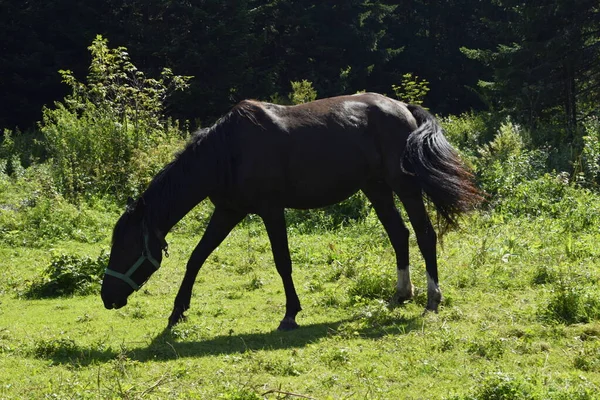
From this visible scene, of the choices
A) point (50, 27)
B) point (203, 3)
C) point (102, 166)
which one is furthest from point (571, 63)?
point (50, 27)

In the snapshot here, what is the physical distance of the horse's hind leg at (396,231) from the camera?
7586mm

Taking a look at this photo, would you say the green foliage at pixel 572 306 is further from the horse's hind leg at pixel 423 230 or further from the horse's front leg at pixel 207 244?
the horse's front leg at pixel 207 244

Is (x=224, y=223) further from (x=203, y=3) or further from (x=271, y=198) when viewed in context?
(x=203, y=3)

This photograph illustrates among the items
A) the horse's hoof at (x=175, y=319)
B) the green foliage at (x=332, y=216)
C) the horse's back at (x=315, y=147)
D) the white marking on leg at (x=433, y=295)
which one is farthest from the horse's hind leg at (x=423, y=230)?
the green foliage at (x=332, y=216)

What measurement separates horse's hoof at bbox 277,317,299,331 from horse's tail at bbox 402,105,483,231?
184 cm

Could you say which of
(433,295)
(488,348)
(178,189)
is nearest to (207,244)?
(178,189)

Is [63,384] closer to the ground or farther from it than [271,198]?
closer to the ground

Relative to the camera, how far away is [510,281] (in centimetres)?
776

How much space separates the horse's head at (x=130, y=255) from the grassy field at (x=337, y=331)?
47 centimetres

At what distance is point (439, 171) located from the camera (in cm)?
712

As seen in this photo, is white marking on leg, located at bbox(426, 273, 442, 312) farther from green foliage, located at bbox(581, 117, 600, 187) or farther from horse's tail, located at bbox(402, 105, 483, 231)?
green foliage, located at bbox(581, 117, 600, 187)

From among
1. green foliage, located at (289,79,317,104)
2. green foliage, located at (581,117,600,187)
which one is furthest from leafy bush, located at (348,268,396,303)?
green foliage, located at (289,79,317,104)

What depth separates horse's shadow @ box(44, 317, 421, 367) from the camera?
238 inches

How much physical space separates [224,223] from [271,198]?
611 millimetres
